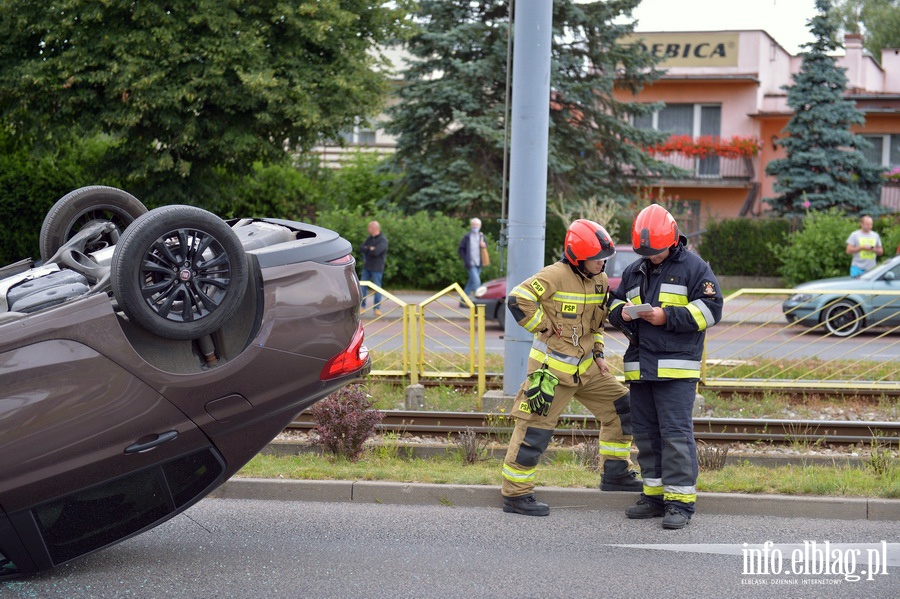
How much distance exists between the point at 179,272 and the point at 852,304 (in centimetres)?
1149

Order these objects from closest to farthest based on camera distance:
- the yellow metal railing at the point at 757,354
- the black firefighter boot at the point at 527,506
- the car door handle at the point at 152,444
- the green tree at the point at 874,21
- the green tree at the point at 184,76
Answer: the car door handle at the point at 152,444
the black firefighter boot at the point at 527,506
the yellow metal railing at the point at 757,354
the green tree at the point at 184,76
the green tree at the point at 874,21

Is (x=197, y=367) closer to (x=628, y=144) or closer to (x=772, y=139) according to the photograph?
(x=628, y=144)

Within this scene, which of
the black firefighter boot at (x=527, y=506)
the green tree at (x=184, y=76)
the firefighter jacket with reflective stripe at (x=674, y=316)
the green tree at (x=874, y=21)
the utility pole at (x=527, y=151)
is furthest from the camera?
the green tree at (x=874, y=21)

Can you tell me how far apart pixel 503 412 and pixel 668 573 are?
3.74 m

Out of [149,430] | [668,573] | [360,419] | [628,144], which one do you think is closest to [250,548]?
[149,430]

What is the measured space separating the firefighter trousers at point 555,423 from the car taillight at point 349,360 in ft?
5.22

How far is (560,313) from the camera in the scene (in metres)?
6.18

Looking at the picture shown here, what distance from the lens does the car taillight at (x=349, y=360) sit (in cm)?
470

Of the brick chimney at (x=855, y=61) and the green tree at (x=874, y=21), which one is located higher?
the green tree at (x=874, y=21)

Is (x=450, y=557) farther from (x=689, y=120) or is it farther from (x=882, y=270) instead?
(x=689, y=120)

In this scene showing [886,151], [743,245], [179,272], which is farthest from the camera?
[886,151]

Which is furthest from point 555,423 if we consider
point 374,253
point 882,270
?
point 374,253

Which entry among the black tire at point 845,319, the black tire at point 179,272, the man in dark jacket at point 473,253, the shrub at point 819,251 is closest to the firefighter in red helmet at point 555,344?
the black tire at point 179,272

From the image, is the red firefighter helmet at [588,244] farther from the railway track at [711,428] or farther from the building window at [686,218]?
the building window at [686,218]
